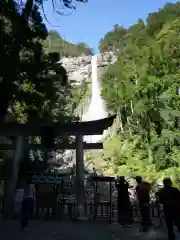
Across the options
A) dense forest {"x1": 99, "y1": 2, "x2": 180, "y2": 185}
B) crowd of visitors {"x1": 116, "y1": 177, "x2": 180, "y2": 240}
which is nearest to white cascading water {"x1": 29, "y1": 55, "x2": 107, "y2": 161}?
dense forest {"x1": 99, "y1": 2, "x2": 180, "y2": 185}

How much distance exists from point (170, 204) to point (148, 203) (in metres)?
2.14

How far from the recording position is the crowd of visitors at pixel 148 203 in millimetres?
7234

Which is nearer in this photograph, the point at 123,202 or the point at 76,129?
the point at 123,202

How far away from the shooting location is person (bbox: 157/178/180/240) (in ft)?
23.5

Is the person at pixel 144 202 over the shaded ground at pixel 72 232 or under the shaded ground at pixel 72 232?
over

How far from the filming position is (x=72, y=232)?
888 centimetres

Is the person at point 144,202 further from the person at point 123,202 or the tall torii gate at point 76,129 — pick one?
the tall torii gate at point 76,129

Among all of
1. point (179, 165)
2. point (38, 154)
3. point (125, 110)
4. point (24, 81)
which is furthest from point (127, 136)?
point (24, 81)

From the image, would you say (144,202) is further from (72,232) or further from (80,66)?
(80,66)

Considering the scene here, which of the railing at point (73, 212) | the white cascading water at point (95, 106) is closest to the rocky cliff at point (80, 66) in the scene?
the white cascading water at point (95, 106)

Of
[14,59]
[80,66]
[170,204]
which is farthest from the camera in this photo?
[80,66]

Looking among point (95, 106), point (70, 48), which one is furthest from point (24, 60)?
point (70, 48)

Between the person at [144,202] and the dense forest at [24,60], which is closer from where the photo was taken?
the dense forest at [24,60]

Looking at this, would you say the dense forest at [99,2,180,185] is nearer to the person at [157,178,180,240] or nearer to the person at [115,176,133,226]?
the person at [115,176,133,226]
